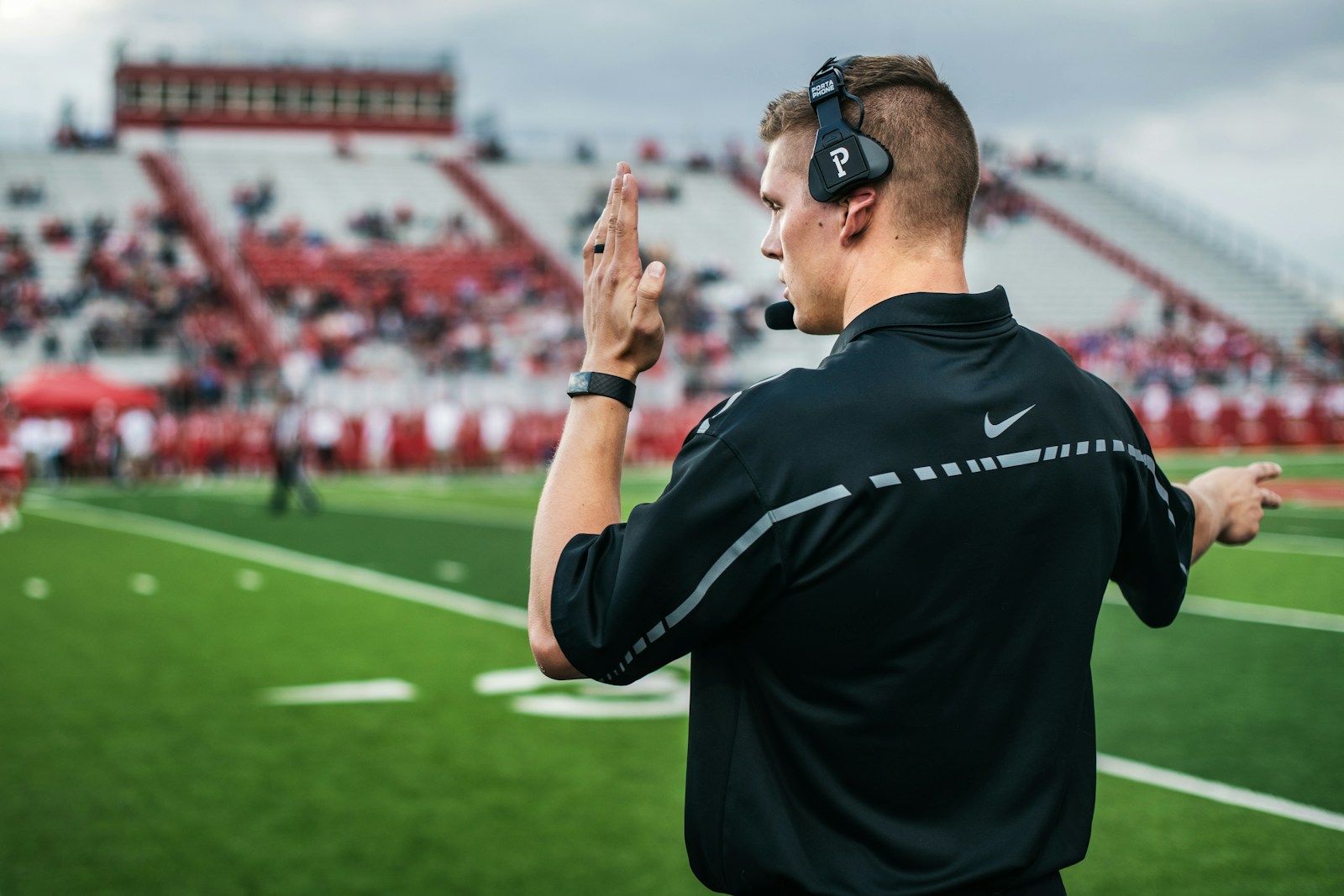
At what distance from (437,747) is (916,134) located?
471 cm

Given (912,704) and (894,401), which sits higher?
(894,401)

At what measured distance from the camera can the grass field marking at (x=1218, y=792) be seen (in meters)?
4.91

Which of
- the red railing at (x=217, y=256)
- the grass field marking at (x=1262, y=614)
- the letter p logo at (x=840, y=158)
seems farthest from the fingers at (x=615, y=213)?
the red railing at (x=217, y=256)

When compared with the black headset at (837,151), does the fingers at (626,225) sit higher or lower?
lower

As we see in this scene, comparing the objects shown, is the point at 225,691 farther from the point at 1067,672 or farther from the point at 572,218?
the point at 572,218

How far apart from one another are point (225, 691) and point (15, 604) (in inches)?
149

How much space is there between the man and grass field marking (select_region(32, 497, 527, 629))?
732cm

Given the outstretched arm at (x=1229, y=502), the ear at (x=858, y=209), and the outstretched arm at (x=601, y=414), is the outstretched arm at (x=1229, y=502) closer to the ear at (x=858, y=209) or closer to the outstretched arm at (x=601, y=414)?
the ear at (x=858, y=209)

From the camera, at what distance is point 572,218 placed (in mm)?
42219

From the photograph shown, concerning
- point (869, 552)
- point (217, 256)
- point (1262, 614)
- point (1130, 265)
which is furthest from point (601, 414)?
point (1130, 265)

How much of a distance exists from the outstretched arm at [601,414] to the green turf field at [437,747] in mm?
2799

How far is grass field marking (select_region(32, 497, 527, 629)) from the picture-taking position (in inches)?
393

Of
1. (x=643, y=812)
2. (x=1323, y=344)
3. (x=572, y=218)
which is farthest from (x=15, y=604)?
(x=1323, y=344)

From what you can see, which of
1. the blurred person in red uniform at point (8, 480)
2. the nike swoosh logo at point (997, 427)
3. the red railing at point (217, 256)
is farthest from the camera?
the red railing at point (217, 256)
